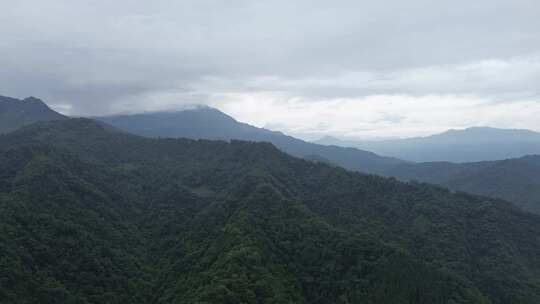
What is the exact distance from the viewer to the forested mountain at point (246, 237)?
287 feet

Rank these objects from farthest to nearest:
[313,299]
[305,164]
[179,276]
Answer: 1. [305,164]
2. [179,276]
3. [313,299]

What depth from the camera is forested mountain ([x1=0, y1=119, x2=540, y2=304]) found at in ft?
287

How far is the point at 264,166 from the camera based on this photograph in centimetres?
16350

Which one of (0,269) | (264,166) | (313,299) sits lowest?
(313,299)

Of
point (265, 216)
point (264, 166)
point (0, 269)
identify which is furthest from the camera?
point (264, 166)

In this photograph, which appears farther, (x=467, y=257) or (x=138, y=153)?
(x=138, y=153)

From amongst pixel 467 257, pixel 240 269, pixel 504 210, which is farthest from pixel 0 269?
pixel 504 210

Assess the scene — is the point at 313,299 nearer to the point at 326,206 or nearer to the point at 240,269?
the point at 240,269

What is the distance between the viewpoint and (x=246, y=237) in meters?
98.1

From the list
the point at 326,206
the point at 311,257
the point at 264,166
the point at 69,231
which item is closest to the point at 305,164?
the point at 264,166

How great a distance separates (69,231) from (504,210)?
124840 mm

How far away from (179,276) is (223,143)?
10698 cm

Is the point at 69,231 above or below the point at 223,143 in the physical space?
below

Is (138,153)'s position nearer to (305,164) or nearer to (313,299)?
(305,164)
